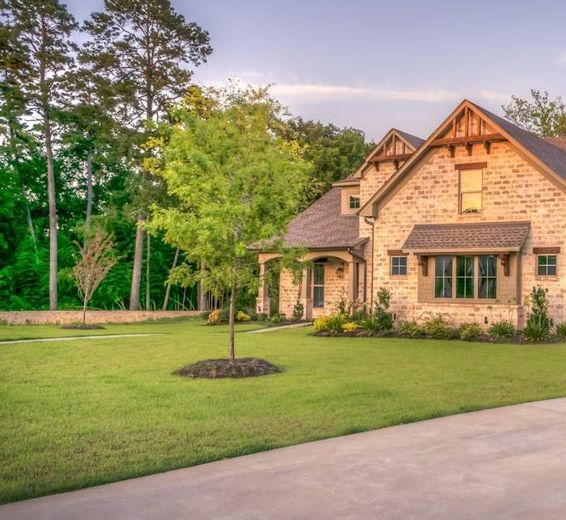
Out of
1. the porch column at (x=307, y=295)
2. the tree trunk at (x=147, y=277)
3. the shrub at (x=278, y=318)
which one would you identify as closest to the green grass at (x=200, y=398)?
the shrub at (x=278, y=318)

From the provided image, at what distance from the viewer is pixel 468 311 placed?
2167 cm

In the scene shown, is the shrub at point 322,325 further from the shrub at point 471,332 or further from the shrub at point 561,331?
the shrub at point 561,331

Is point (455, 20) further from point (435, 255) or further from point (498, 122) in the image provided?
point (435, 255)

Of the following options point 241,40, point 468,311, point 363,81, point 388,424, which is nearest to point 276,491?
point 388,424

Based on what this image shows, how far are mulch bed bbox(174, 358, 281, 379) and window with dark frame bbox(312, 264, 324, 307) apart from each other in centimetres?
1505

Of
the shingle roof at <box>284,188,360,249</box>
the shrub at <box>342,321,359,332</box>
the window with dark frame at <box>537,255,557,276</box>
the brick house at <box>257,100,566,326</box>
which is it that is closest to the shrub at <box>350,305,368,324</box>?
the brick house at <box>257,100,566,326</box>

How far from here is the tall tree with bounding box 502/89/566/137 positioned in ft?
133

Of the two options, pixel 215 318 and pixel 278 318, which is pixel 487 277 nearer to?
pixel 278 318

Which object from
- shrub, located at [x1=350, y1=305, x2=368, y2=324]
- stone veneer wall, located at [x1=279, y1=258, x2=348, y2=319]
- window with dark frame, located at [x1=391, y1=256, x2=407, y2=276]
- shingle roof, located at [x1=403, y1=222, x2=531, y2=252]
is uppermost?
→ shingle roof, located at [x1=403, y1=222, x2=531, y2=252]

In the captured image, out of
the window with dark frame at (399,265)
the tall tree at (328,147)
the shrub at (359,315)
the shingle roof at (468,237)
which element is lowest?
the shrub at (359,315)

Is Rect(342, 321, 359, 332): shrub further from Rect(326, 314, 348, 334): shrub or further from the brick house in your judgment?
the brick house

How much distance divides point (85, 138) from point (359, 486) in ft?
104

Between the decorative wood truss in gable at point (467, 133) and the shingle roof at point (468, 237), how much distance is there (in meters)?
2.51

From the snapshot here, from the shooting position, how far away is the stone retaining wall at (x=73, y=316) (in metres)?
26.7
